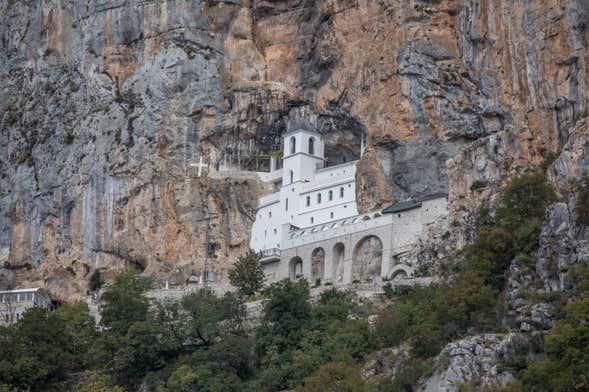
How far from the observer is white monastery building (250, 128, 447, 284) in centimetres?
9183

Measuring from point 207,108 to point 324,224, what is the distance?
12.6m

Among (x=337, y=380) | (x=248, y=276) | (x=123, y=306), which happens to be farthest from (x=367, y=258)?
(x=337, y=380)

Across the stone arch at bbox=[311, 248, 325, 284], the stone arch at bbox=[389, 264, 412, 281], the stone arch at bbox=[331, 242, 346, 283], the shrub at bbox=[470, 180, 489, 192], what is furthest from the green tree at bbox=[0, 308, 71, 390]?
the shrub at bbox=[470, 180, 489, 192]

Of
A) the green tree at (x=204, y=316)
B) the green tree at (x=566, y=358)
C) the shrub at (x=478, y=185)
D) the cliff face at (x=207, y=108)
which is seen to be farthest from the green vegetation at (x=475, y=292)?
the cliff face at (x=207, y=108)

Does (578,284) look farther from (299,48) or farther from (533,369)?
(299,48)

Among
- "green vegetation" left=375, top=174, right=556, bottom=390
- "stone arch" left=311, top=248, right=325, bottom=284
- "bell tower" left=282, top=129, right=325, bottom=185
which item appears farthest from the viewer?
"bell tower" left=282, top=129, right=325, bottom=185

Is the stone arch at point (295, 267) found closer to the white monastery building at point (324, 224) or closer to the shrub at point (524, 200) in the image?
the white monastery building at point (324, 224)

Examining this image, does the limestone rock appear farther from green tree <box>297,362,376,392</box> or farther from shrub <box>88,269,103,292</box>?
shrub <box>88,269,103,292</box>

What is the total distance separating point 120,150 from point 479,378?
149 feet

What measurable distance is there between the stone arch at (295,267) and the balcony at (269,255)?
1057mm

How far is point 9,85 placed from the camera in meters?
116

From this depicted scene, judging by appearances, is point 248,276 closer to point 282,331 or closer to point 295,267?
point 295,267

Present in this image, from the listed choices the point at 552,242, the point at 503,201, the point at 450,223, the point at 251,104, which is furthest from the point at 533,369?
the point at 251,104

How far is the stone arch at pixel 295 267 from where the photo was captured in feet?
321
